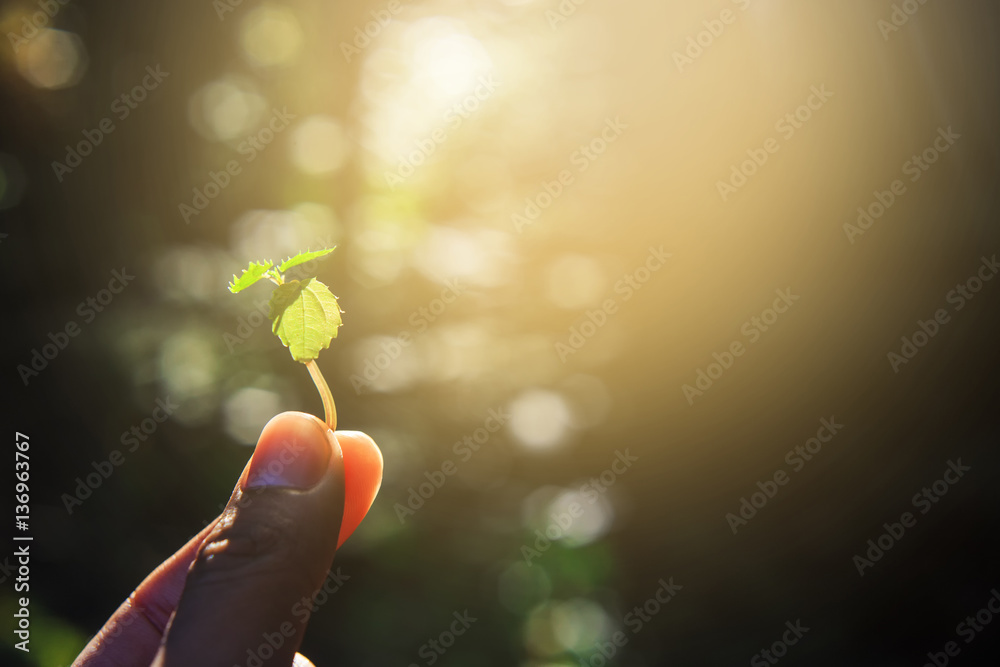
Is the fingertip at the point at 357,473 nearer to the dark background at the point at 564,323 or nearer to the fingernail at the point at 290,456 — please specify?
the fingernail at the point at 290,456

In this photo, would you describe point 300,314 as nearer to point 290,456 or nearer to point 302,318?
point 302,318

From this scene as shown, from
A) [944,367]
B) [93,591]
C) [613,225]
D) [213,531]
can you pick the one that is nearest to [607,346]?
[613,225]

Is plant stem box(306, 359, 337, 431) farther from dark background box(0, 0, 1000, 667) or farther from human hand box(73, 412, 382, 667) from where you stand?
dark background box(0, 0, 1000, 667)

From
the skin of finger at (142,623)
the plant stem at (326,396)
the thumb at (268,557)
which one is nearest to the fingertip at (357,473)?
the plant stem at (326,396)

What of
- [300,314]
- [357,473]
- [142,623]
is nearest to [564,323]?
[357,473]

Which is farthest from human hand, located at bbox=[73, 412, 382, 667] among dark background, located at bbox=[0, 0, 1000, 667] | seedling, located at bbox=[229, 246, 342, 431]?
dark background, located at bbox=[0, 0, 1000, 667]

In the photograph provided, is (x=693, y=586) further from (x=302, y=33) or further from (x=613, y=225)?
(x=302, y=33)
